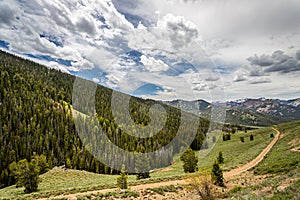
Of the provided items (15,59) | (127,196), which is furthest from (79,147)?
(15,59)

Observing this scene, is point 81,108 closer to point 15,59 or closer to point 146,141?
point 146,141

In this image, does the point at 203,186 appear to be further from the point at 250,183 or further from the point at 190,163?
the point at 190,163

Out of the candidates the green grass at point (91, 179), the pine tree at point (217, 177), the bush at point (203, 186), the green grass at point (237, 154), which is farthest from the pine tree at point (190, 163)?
the bush at point (203, 186)

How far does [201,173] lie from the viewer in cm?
1859

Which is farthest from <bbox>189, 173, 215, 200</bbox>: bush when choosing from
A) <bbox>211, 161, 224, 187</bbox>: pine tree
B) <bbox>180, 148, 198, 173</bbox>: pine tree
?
<bbox>180, 148, 198, 173</bbox>: pine tree

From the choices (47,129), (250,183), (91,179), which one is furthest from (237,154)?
(47,129)

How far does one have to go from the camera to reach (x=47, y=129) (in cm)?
10969

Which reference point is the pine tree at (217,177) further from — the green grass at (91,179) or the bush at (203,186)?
the bush at (203,186)

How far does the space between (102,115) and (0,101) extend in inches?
2169

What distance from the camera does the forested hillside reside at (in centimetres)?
8956

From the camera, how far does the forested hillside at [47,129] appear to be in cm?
8956

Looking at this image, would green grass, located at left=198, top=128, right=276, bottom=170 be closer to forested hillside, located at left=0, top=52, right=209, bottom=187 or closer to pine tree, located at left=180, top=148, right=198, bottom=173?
pine tree, located at left=180, top=148, right=198, bottom=173

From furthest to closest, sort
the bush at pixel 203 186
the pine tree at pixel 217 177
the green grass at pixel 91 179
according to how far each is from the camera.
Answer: the green grass at pixel 91 179 < the pine tree at pixel 217 177 < the bush at pixel 203 186

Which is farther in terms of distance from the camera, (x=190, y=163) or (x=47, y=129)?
(x=47, y=129)
